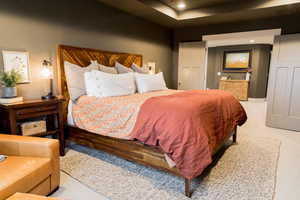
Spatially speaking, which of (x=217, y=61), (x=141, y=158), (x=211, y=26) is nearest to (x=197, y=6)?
(x=211, y=26)

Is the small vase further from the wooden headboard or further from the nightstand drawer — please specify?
the wooden headboard

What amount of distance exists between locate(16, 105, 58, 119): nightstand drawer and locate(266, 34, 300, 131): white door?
4.34m

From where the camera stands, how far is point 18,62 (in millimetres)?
2445

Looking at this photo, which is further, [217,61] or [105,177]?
[217,61]

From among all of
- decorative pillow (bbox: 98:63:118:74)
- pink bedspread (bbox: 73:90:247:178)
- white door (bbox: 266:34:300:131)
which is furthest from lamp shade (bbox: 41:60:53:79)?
white door (bbox: 266:34:300:131)

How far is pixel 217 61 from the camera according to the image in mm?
8812

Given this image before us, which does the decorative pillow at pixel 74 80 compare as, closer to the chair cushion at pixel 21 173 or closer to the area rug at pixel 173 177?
the area rug at pixel 173 177

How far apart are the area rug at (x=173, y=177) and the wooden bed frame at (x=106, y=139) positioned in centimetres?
17

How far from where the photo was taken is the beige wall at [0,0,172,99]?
7.86ft

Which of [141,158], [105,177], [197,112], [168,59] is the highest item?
[168,59]

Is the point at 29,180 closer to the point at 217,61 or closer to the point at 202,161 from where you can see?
the point at 202,161

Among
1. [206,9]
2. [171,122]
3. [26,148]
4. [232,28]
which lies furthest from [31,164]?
[232,28]

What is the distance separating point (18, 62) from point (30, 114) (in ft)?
2.52

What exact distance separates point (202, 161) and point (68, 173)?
62.9 inches
